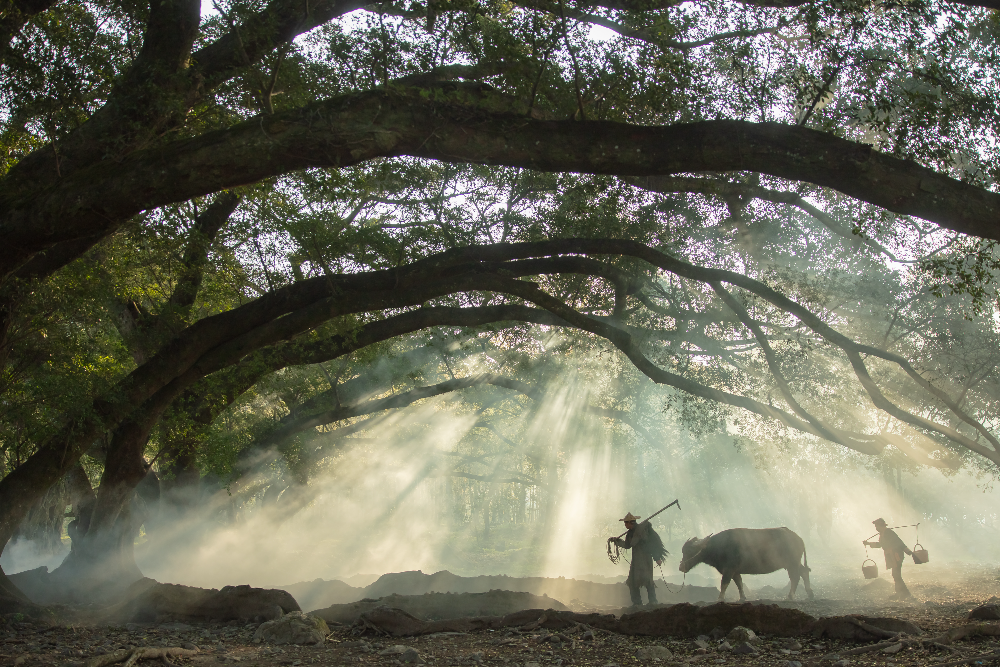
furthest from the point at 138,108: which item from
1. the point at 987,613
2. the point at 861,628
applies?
the point at 987,613

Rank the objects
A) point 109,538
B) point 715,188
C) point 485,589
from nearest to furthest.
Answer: point 715,188 → point 109,538 → point 485,589

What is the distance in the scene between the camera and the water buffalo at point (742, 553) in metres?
12.7

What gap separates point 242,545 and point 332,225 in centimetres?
1594

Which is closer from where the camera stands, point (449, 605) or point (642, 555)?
point (449, 605)

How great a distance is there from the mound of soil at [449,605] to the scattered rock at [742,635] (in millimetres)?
3278

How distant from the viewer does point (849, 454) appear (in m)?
22.2

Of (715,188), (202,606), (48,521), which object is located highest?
(715,188)

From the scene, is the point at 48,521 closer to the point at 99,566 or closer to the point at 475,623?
the point at 99,566

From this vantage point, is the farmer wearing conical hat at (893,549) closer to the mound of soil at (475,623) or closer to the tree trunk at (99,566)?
the mound of soil at (475,623)

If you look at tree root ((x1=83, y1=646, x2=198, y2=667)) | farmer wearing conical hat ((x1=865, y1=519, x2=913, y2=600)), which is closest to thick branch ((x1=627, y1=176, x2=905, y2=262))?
farmer wearing conical hat ((x1=865, y1=519, x2=913, y2=600))

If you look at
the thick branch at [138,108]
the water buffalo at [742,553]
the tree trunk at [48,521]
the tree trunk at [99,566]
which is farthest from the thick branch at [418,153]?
the tree trunk at [48,521]

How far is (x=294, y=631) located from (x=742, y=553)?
8.95 meters

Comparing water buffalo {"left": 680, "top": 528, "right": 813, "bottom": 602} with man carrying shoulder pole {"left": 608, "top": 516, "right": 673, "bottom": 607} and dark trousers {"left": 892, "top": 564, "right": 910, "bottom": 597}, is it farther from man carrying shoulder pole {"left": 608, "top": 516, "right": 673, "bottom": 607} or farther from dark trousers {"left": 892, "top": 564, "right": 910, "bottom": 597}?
dark trousers {"left": 892, "top": 564, "right": 910, "bottom": 597}

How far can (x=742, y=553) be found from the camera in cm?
1277
